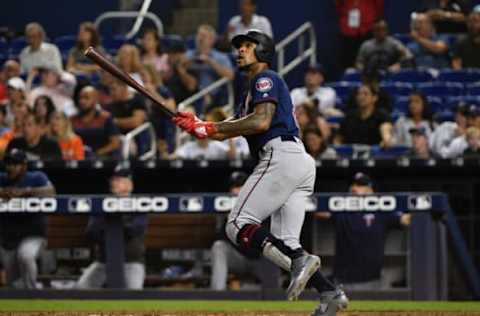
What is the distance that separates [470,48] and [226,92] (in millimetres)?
2656

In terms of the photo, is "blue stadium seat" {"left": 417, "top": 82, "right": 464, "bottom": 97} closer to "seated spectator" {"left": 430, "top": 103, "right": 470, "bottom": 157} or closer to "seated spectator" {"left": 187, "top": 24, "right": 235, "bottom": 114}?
"seated spectator" {"left": 430, "top": 103, "right": 470, "bottom": 157}

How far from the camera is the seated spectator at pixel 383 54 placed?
14.6 metres

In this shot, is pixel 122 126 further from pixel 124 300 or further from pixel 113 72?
pixel 113 72

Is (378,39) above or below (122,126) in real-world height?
above

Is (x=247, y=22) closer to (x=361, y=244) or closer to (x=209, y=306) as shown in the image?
(x=361, y=244)

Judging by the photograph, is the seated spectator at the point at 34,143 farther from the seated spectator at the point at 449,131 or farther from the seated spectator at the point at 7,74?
the seated spectator at the point at 449,131

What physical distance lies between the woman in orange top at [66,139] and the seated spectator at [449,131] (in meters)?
3.30

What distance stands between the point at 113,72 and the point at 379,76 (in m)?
6.55

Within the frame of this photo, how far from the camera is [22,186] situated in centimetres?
1112

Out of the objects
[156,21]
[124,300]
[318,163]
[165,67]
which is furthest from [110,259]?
[156,21]

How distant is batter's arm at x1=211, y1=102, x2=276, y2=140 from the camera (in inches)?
293

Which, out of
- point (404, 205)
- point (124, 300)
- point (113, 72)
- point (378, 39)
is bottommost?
point (124, 300)

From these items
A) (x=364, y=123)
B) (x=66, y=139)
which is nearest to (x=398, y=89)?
(x=364, y=123)

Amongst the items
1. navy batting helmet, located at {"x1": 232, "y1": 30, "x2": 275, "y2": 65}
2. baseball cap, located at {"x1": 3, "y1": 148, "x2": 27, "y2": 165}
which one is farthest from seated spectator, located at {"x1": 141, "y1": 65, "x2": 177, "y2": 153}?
navy batting helmet, located at {"x1": 232, "y1": 30, "x2": 275, "y2": 65}
